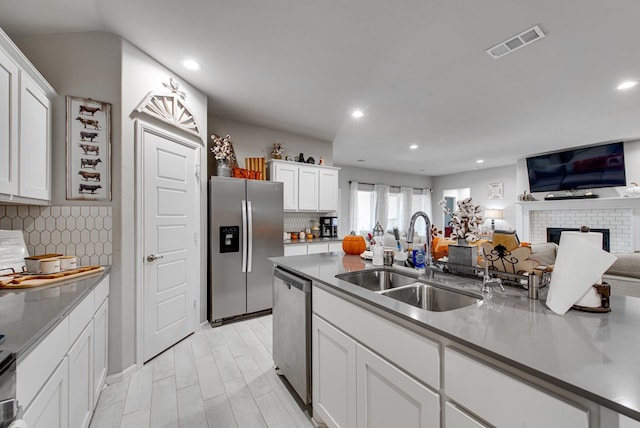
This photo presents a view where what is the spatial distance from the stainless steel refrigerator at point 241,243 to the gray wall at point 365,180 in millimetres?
3536

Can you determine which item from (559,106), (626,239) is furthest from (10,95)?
(626,239)

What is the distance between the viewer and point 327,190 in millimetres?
4598

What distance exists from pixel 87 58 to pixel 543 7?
3.22m

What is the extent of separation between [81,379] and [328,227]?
12.2 ft

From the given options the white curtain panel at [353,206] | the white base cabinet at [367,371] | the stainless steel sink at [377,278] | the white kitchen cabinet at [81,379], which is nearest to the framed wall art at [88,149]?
the white kitchen cabinet at [81,379]

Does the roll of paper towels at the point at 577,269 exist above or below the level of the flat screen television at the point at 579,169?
below

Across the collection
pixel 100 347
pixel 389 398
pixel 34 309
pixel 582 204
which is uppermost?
pixel 582 204

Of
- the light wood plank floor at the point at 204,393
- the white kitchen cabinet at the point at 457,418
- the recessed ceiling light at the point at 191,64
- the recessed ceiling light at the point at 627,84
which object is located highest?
the recessed ceiling light at the point at 191,64

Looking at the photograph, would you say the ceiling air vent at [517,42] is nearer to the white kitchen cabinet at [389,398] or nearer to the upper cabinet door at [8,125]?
the white kitchen cabinet at [389,398]

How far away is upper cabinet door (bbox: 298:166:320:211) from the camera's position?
4272 mm

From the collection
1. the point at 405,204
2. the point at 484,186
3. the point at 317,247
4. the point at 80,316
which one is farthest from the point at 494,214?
the point at 80,316

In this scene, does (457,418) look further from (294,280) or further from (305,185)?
(305,185)

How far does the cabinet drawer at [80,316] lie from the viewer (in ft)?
4.19

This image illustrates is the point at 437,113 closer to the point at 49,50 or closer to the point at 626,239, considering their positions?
the point at 49,50
